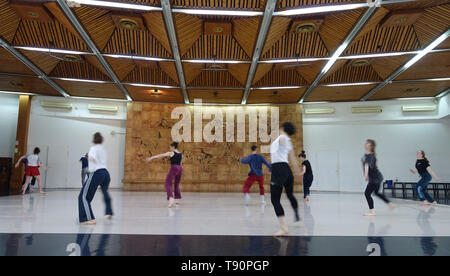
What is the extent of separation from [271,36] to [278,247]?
6.98 metres

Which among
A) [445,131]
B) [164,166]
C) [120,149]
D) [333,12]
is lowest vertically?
[164,166]

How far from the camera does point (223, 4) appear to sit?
7004mm

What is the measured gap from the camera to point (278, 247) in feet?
10.1

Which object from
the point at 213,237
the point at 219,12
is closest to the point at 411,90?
the point at 219,12

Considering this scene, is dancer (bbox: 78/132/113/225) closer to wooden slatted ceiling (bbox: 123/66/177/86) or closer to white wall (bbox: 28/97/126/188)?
wooden slatted ceiling (bbox: 123/66/177/86)

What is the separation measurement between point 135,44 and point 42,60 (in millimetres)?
4028

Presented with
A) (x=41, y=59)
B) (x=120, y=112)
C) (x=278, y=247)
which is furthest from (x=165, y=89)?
(x=278, y=247)

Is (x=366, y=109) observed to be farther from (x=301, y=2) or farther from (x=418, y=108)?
(x=301, y=2)

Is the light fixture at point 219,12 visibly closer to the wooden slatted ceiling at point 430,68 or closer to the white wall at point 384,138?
the wooden slatted ceiling at point 430,68

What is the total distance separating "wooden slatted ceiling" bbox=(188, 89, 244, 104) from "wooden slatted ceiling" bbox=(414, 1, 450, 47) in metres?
7.26

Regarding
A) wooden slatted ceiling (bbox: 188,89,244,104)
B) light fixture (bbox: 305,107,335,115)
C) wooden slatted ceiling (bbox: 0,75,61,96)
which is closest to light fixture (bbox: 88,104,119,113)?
wooden slatted ceiling (bbox: 0,75,61,96)

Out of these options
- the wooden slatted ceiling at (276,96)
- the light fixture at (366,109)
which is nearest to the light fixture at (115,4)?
the wooden slatted ceiling at (276,96)

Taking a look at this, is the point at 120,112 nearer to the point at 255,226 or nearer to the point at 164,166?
the point at 164,166

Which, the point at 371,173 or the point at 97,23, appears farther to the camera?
the point at 97,23
